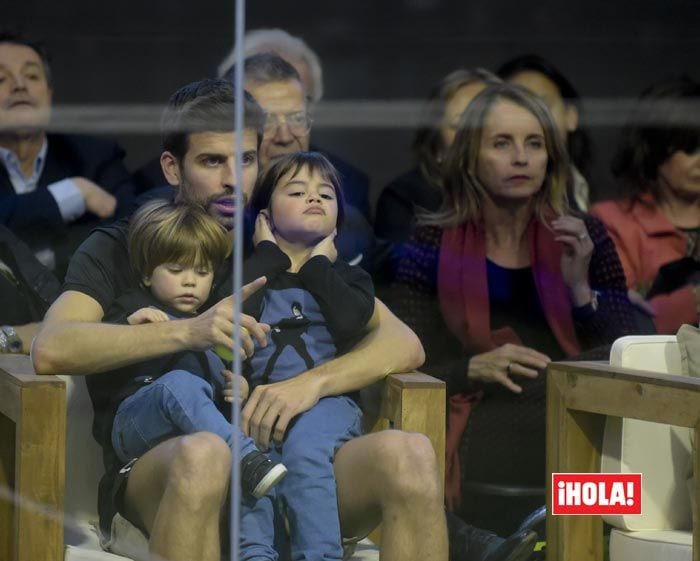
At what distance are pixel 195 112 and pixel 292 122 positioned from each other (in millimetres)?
208

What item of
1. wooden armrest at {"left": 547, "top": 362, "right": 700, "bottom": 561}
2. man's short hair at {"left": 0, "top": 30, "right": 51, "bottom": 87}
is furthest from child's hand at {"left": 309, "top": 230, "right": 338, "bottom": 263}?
man's short hair at {"left": 0, "top": 30, "right": 51, "bottom": 87}

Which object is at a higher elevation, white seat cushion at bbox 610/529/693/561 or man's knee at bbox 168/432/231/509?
man's knee at bbox 168/432/231/509

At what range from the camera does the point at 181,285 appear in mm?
3383

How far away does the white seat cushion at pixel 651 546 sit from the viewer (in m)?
3.45

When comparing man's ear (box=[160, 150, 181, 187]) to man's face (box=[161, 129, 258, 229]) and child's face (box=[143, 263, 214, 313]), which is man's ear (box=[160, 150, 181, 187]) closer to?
man's face (box=[161, 129, 258, 229])

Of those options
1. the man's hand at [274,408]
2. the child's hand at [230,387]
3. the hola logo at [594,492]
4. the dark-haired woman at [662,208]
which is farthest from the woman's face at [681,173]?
the child's hand at [230,387]

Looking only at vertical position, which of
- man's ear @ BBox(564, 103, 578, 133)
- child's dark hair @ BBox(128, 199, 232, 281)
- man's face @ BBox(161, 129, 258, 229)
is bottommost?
child's dark hair @ BBox(128, 199, 232, 281)

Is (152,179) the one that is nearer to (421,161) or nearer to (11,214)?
(11,214)

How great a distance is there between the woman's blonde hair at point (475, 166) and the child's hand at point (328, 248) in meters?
0.27

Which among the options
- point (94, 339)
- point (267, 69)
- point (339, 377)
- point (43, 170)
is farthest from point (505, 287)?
point (43, 170)

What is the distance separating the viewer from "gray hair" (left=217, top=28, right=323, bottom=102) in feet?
11.2

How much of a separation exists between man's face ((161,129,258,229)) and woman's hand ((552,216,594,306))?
2.58 feet

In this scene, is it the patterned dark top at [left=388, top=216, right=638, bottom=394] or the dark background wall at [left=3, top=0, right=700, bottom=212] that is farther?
the patterned dark top at [left=388, top=216, right=638, bottom=394]

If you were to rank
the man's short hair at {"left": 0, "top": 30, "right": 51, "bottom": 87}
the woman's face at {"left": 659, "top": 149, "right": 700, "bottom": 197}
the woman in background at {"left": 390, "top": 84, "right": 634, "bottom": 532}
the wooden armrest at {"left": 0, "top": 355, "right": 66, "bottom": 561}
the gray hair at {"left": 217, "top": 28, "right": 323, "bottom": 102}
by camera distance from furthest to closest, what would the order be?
the woman's face at {"left": 659, "top": 149, "right": 700, "bottom": 197} → the woman in background at {"left": 390, "top": 84, "right": 634, "bottom": 532} → the gray hair at {"left": 217, "top": 28, "right": 323, "bottom": 102} → the man's short hair at {"left": 0, "top": 30, "right": 51, "bottom": 87} → the wooden armrest at {"left": 0, "top": 355, "right": 66, "bottom": 561}
